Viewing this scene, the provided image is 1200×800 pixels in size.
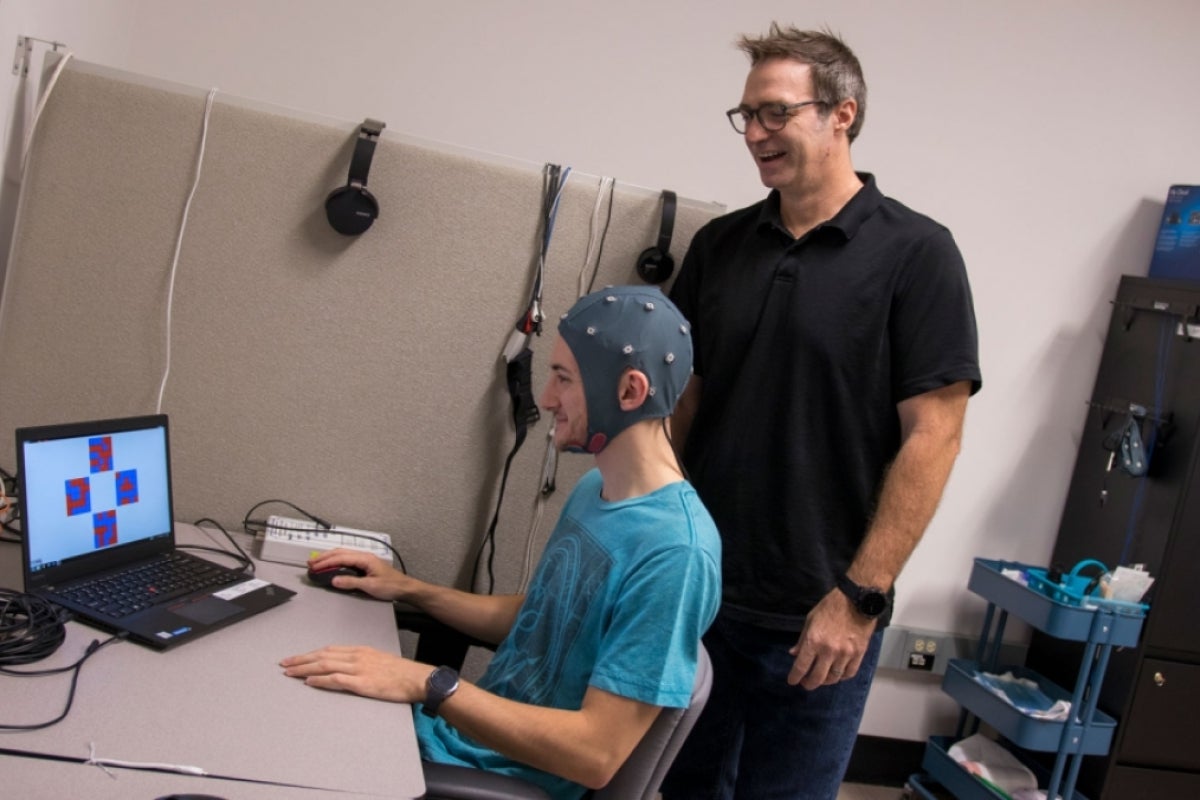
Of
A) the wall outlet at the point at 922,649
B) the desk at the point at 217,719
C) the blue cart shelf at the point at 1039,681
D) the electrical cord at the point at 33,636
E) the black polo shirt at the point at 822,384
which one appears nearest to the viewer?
the desk at the point at 217,719

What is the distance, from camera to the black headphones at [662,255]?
5.90 ft

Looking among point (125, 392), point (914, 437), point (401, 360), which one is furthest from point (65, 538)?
point (914, 437)

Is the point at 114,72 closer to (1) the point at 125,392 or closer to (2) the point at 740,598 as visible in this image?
(1) the point at 125,392

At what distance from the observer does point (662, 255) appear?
5.92ft

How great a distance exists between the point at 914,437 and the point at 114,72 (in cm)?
144

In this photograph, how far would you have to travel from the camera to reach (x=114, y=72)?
161cm

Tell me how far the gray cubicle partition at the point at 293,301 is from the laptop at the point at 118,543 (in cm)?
24

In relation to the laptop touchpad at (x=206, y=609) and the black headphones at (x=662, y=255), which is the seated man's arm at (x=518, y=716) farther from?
the black headphones at (x=662, y=255)

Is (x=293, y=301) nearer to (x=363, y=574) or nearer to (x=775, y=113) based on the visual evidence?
(x=363, y=574)

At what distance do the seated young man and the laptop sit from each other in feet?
0.63

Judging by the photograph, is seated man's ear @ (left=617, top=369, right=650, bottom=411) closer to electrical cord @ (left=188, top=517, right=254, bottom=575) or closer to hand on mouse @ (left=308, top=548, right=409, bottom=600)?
hand on mouse @ (left=308, top=548, right=409, bottom=600)

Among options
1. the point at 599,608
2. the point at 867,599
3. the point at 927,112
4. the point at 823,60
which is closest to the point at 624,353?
the point at 599,608

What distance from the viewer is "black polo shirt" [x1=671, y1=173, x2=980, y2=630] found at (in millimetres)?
1571

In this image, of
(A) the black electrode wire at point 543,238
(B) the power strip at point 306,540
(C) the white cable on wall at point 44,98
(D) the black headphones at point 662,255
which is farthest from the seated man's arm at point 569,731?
(C) the white cable on wall at point 44,98
